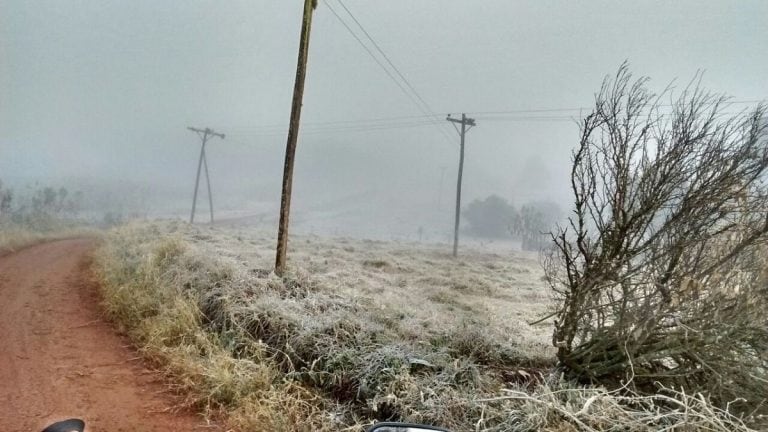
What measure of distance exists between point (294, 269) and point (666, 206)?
6.67 metres

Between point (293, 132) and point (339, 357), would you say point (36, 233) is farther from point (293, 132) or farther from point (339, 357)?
point (339, 357)

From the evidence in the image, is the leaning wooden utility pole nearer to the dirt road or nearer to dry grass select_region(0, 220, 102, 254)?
the dirt road

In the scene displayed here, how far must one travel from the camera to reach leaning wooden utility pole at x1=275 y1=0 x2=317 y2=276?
26.9 ft

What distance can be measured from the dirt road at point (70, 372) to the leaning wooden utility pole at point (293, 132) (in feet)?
10.5

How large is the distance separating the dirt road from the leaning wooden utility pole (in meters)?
3.20

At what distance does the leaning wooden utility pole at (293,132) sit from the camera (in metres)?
8.20

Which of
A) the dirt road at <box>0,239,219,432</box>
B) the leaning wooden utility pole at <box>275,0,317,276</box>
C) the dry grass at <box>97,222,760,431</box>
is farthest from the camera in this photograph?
the leaning wooden utility pole at <box>275,0,317,276</box>

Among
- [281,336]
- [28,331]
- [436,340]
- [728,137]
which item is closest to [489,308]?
[436,340]

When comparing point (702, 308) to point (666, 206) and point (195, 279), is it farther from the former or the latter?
point (195, 279)

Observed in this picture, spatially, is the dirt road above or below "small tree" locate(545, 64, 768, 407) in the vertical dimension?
below

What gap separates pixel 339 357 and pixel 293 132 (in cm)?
520

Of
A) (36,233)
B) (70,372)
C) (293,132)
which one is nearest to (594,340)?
(70,372)

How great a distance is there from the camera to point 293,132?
8.37 meters

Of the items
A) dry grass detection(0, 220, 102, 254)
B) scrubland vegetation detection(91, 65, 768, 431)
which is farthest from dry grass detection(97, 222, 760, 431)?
dry grass detection(0, 220, 102, 254)
